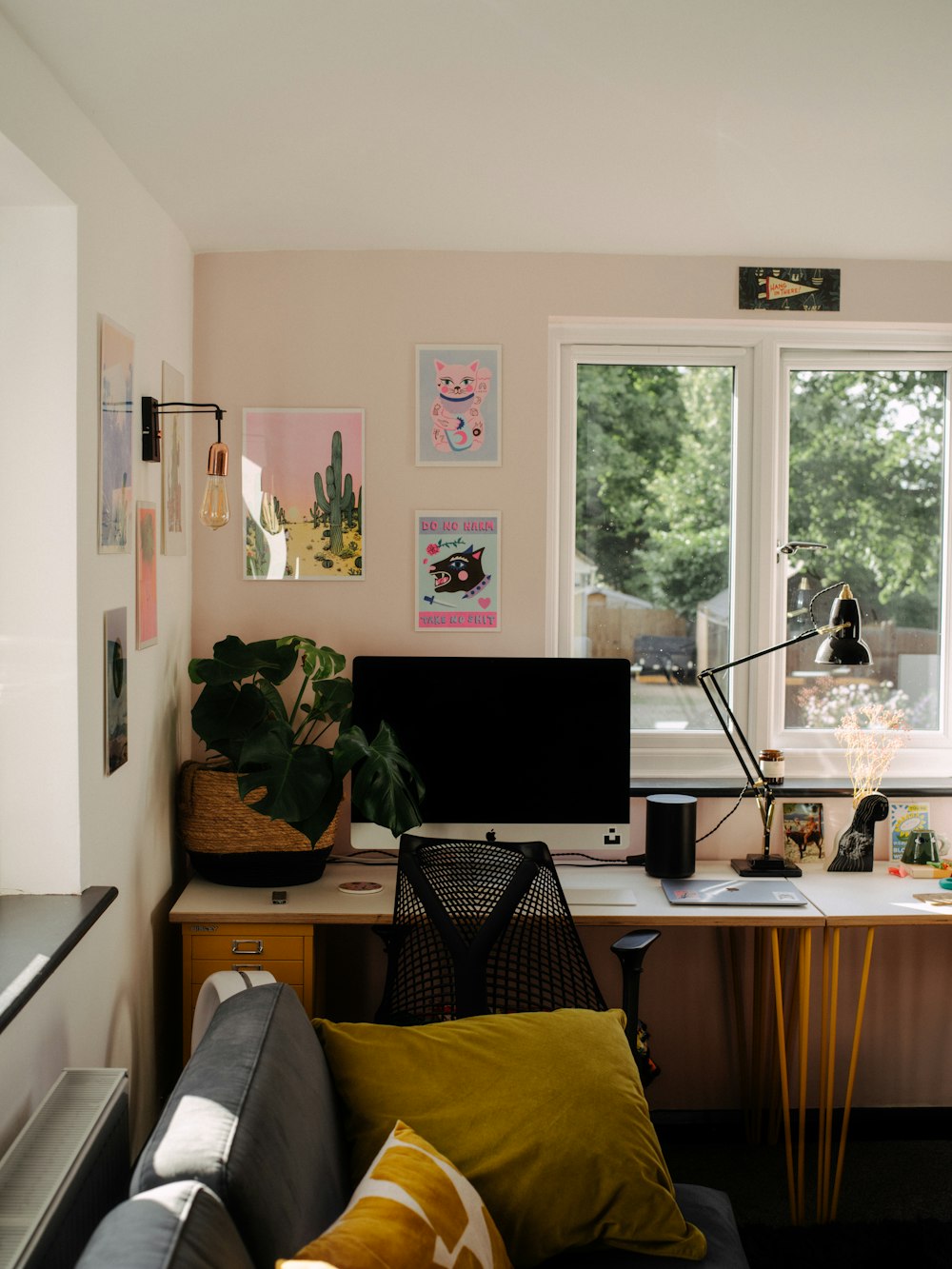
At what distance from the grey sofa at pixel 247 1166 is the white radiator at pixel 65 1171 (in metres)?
0.31

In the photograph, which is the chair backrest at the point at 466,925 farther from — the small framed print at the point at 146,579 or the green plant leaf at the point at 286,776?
the small framed print at the point at 146,579

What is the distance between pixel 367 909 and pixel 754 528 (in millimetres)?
1574

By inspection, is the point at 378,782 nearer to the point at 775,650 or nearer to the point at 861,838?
the point at 775,650

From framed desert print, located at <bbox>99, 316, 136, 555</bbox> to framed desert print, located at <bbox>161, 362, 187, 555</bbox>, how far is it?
26cm

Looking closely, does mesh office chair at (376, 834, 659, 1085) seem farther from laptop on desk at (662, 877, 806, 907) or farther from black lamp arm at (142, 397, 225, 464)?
black lamp arm at (142, 397, 225, 464)

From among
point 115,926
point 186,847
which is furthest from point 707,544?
point 115,926

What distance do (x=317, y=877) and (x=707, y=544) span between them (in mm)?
1471

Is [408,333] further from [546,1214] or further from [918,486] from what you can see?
[546,1214]

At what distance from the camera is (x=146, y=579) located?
2.59 meters

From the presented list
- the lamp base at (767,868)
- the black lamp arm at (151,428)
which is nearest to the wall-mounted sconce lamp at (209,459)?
the black lamp arm at (151,428)

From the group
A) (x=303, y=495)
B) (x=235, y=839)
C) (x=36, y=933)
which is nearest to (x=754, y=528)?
(x=303, y=495)

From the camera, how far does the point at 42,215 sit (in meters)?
2.12

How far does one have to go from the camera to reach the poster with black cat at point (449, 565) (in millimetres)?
3146

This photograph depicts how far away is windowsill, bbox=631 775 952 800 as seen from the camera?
3.14m
